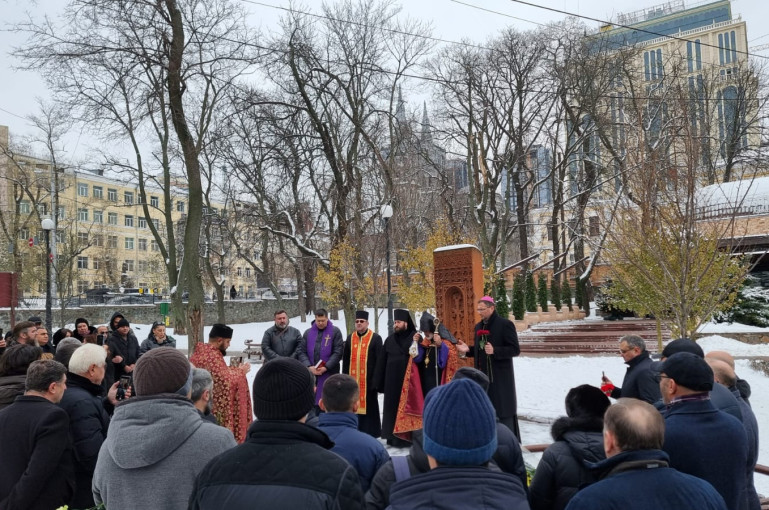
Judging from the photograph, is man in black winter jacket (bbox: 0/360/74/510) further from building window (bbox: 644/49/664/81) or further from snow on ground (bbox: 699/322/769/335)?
building window (bbox: 644/49/664/81)

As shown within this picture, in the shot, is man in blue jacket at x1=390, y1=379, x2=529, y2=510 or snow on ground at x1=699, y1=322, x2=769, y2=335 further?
snow on ground at x1=699, y1=322, x2=769, y2=335

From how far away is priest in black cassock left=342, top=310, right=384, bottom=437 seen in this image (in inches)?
332

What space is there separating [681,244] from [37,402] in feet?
28.7

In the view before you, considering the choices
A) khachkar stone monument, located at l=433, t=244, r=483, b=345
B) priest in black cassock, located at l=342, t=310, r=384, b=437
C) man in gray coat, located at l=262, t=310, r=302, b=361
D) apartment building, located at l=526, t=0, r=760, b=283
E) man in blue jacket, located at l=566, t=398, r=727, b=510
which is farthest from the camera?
apartment building, located at l=526, t=0, r=760, b=283

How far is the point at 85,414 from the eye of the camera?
3.66 meters

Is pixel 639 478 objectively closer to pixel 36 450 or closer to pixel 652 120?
pixel 36 450

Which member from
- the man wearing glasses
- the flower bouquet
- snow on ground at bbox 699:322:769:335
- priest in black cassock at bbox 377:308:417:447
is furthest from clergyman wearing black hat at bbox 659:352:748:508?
snow on ground at bbox 699:322:769:335

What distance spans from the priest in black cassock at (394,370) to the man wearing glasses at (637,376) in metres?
3.44

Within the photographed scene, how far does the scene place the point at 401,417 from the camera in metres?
7.90

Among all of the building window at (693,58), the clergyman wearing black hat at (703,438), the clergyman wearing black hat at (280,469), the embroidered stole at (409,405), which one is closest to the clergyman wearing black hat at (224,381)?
the embroidered stole at (409,405)

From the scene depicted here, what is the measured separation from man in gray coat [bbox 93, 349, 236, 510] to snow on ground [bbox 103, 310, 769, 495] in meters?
5.40

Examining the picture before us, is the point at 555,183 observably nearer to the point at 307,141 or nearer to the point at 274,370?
the point at 307,141

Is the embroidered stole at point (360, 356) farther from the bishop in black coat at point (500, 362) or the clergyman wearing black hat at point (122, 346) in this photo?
the clergyman wearing black hat at point (122, 346)

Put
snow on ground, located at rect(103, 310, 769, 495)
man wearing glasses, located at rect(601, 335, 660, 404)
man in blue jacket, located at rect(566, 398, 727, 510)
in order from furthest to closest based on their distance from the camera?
snow on ground, located at rect(103, 310, 769, 495) → man wearing glasses, located at rect(601, 335, 660, 404) → man in blue jacket, located at rect(566, 398, 727, 510)
